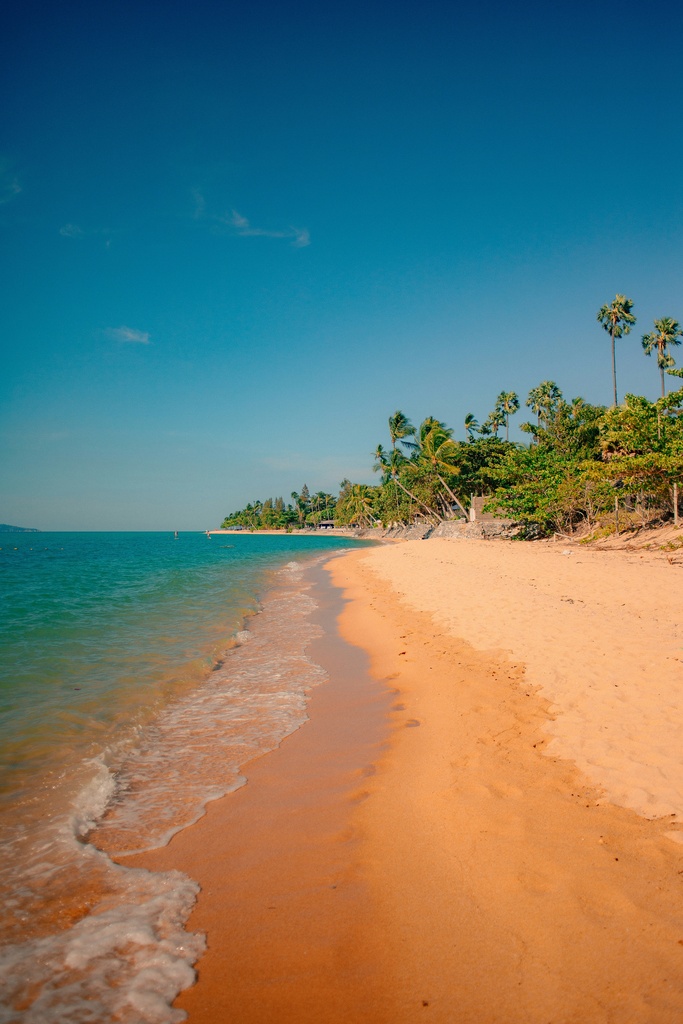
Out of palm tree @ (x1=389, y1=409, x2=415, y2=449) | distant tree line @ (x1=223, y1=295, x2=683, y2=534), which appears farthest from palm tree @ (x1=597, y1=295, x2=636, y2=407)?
palm tree @ (x1=389, y1=409, x2=415, y2=449)

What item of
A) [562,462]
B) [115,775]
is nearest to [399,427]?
[562,462]

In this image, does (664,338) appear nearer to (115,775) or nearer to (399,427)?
(399,427)

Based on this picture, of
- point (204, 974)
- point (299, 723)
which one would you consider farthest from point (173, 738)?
point (204, 974)

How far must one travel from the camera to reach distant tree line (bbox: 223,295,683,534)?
19062 millimetres

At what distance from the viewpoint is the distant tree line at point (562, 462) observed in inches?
750

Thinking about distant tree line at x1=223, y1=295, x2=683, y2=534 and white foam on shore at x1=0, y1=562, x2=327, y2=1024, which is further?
distant tree line at x1=223, y1=295, x2=683, y2=534

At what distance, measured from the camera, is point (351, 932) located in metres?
2.76

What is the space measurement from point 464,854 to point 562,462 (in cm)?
2981

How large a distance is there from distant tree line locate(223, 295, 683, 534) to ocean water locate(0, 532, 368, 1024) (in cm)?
1582

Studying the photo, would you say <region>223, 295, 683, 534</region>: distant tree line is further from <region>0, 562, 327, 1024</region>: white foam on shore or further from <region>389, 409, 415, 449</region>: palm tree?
<region>0, 562, 327, 1024</region>: white foam on shore

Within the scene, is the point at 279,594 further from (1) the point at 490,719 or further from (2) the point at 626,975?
(2) the point at 626,975

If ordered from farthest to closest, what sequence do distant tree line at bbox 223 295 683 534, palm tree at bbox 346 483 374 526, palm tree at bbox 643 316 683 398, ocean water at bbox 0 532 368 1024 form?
1. palm tree at bbox 346 483 374 526
2. palm tree at bbox 643 316 683 398
3. distant tree line at bbox 223 295 683 534
4. ocean water at bbox 0 532 368 1024

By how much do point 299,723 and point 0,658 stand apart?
722 cm

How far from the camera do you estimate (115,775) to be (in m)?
4.99
